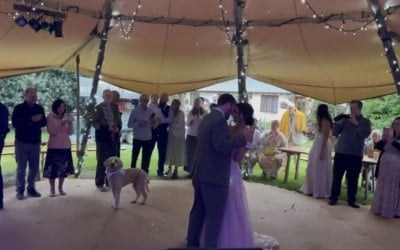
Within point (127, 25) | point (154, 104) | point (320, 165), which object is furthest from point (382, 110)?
point (127, 25)

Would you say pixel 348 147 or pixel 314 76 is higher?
pixel 314 76

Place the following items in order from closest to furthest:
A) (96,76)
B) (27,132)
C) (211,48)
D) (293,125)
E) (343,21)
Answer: (27,132) → (343,21) → (96,76) → (211,48) → (293,125)

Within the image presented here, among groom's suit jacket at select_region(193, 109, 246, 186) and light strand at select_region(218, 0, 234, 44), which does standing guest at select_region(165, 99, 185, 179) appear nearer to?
light strand at select_region(218, 0, 234, 44)

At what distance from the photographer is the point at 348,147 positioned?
5852 millimetres

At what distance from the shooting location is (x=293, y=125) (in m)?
9.55

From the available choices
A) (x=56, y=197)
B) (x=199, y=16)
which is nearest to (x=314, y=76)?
(x=199, y=16)

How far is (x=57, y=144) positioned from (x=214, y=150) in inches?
122

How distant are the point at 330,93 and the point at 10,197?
6.22 m

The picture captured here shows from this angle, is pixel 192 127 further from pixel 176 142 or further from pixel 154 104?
pixel 154 104

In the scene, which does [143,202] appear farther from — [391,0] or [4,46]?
[391,0]

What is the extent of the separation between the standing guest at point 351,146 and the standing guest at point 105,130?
2.99m

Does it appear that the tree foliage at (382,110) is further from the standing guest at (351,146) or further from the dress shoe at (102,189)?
the dress shoe at (102,189)

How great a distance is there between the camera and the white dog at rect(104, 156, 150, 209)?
5.26 metres

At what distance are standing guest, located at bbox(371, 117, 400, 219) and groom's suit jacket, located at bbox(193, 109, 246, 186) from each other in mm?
2952
